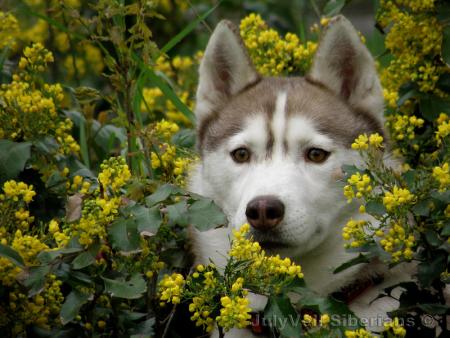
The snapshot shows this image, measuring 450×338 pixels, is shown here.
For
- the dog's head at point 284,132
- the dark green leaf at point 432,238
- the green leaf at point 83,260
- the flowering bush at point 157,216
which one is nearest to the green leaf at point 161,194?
the flowering bush at point 157,216

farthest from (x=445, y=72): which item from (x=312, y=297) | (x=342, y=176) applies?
(x=312, y=297)

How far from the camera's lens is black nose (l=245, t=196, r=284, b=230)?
340cm

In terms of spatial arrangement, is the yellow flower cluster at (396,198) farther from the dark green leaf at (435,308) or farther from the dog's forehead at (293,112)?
the dog's forehead at (293,112)

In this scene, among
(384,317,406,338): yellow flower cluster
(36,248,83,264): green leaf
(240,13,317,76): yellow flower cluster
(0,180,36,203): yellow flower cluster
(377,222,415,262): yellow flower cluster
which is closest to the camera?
(384,317,406,338): yellow flower cluster

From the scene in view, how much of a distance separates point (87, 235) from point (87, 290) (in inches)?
9.1

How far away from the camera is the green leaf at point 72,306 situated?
3062mm

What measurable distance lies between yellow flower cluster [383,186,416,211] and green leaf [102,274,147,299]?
984 mm

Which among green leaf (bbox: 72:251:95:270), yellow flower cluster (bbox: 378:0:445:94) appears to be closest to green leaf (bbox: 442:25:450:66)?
yellow flower cluster (bbox: 378:0:445:94)

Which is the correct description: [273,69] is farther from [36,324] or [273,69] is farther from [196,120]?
[36,324]

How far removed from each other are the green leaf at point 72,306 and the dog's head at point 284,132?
79 centimetres

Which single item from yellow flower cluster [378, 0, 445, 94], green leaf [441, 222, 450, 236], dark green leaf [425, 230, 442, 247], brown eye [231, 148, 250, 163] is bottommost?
brown eye [231, 148, 250, 163]

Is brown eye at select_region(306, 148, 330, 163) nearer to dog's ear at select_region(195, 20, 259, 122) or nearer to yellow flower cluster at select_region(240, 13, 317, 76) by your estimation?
dog's ear at select_region(195, 20, 259, 122)

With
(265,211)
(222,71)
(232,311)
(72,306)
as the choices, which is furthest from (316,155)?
(72,306)

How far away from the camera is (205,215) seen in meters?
3.12
